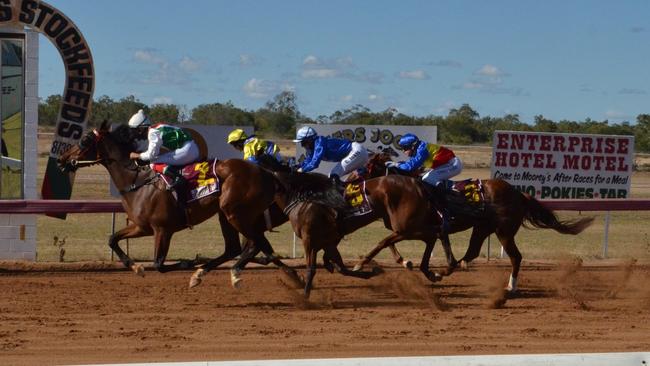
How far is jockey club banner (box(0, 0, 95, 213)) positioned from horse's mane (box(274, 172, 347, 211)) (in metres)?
4.92

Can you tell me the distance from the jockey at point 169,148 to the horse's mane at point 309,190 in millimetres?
1118

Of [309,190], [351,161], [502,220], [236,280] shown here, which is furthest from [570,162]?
[236,280]

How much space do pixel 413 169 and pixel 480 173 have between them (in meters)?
25.8

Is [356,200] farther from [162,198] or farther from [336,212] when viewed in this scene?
[162,198]

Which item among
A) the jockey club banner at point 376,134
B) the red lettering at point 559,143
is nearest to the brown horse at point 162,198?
the jockey club banner at point 376,134

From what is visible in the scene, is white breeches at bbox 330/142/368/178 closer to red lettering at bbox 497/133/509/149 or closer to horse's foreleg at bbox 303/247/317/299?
horse's foreleg at bbox 303/247/317/299

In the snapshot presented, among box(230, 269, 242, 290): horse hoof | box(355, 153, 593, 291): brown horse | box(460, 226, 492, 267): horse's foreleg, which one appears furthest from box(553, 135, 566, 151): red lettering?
box(230, 269, 242, 290): horse hoof

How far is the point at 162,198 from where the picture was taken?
12258 millimetres

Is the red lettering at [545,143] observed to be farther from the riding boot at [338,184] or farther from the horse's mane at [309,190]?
the horse's mane at [309,190]

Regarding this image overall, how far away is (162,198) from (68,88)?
4545mm

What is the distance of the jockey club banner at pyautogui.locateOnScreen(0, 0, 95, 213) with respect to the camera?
15.6 m

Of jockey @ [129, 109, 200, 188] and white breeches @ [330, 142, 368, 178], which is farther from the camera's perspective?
white breeches @ [330, 142, 368, 178]

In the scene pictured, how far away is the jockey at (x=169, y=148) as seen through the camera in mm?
12250

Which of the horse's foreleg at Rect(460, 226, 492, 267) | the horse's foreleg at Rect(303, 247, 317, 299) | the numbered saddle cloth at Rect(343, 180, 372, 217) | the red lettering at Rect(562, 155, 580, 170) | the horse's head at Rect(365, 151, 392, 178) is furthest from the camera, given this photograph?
the red lettering at Rect(562, 155, 580, 170)
